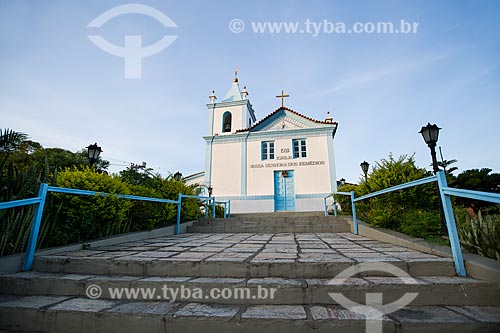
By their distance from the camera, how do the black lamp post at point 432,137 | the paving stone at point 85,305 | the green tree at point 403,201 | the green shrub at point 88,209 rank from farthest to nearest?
1. the black lamp post at point 432,137
2. the green tree at point 403,201
3. the green shrub at point 88,209
4. the paving stone at point 85,305

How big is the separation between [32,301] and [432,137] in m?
7.51

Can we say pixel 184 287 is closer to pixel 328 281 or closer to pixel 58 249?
pixel 328 281

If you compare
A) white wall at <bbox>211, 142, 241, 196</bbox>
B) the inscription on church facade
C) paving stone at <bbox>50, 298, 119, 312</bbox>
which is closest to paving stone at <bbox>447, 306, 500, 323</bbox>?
paving stone at <bbox>50, 298, 119, 312</bbox>

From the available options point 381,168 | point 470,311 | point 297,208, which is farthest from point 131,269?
point 297,208

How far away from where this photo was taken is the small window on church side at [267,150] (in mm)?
12789

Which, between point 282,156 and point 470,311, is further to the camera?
point 282,156

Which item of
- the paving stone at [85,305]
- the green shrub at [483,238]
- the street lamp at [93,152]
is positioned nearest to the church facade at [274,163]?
the street lamp at [93,152]

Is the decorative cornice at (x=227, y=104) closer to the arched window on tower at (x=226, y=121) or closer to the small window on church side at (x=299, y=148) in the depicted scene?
the arched window on tower at (x=226, y=121)

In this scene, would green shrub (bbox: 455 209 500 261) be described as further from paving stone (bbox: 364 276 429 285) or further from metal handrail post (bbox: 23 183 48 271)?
metal handrail post (bbox: 23 183 48 271)

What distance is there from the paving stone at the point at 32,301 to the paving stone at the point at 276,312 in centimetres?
162

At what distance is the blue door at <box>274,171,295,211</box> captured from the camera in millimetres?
11934

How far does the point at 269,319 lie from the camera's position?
145 cm

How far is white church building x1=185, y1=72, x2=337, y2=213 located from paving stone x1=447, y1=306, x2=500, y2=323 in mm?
10065

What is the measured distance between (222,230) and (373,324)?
4923 mm
